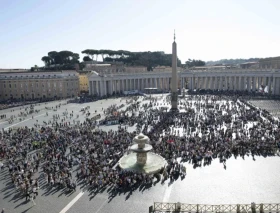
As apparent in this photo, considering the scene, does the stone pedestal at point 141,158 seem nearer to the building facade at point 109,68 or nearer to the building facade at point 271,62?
the building facade at point 109,68

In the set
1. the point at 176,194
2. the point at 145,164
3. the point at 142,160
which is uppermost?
the point at 142,160

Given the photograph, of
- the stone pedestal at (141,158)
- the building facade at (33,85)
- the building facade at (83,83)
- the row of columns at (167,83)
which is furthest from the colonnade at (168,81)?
the stone pedestal at (141,158)

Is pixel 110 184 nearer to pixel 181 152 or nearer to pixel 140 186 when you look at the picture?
pixel 140 186

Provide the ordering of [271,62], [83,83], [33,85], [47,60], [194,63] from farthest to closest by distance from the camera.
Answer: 1. [194,63]
2. [271,62]
3. [47,60]
4. [83,83]
5. [33,85]

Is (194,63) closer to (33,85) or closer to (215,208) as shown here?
(33,85)

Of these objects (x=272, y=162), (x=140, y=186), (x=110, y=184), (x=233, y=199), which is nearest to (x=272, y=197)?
(x=233, y=199)

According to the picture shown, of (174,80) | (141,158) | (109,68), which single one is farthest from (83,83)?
(141,158)
